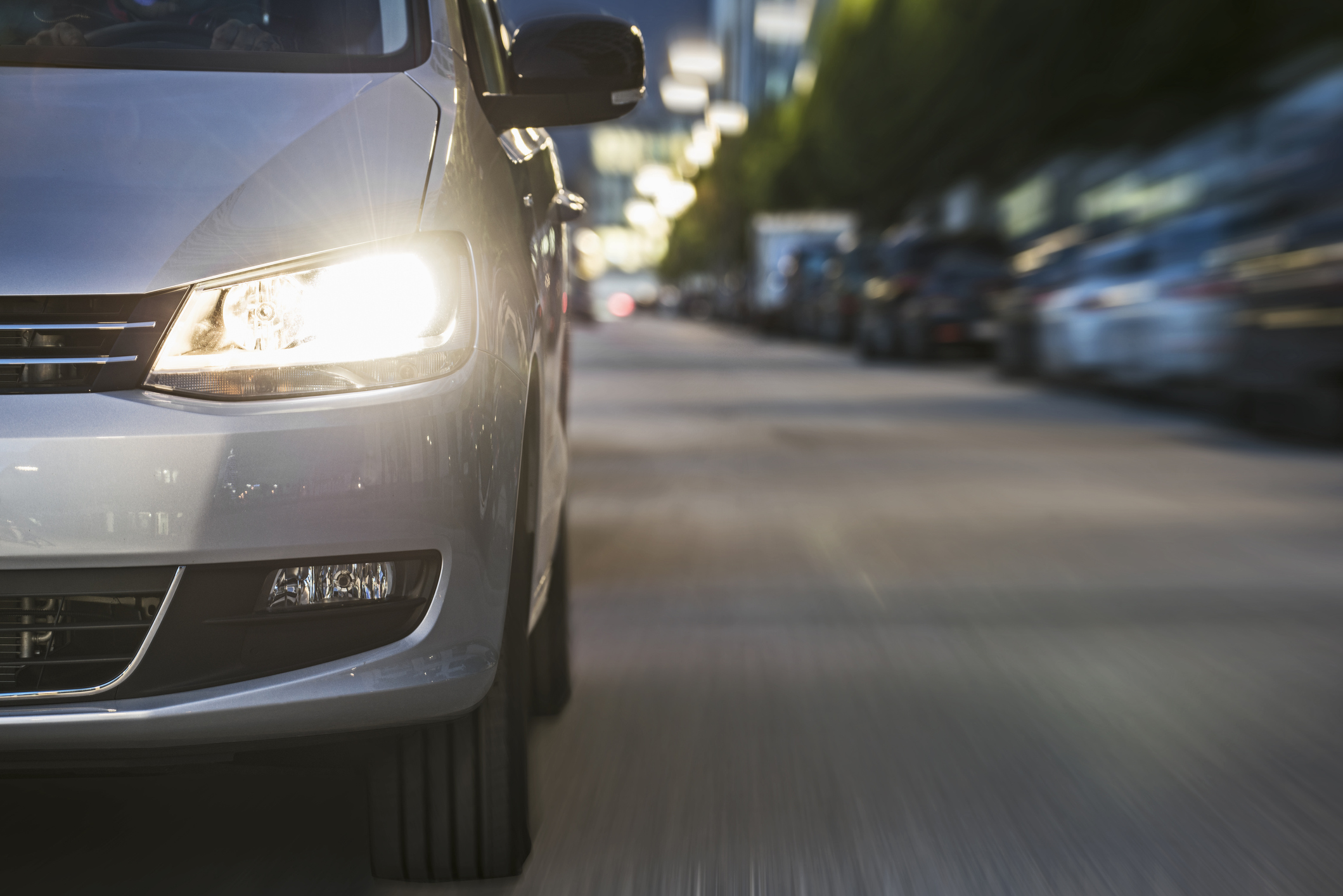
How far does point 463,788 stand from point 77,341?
900 millimetres

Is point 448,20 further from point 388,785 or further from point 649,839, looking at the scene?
point 649,839

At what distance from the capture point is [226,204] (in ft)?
7.43

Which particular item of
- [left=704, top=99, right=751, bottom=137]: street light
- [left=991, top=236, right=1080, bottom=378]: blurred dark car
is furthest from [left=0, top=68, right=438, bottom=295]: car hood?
[left=704, top=99, right=751, bottom=137]: street light

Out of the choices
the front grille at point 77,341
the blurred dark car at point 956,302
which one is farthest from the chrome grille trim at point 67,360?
the blurred dark car at point 956,302

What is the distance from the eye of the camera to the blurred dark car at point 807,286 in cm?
3075

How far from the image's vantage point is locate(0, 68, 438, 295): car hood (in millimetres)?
2195

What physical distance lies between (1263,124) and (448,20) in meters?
23.4

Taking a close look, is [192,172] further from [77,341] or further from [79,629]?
[79,629]

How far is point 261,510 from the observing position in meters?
2.15

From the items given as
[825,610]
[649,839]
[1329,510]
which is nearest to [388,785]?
[649,839]

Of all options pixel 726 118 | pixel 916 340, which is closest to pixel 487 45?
pixel 916 340

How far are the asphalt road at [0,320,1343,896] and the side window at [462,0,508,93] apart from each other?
1.41m

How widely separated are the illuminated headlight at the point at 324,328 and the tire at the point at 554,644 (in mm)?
1234

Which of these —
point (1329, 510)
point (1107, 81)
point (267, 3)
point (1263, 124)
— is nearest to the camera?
point (267, 3)
